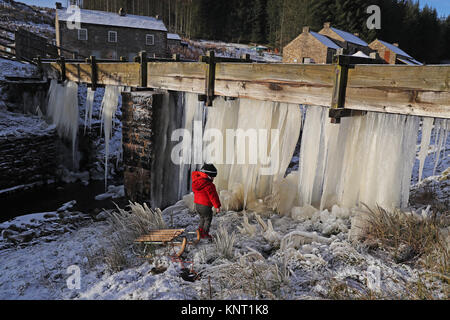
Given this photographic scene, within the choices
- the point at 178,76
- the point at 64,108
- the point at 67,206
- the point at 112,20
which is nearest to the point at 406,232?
the point at 178,76

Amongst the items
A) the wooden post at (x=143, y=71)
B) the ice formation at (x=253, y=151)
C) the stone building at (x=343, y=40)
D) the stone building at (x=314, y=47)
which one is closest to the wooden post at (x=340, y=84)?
the ice formation at (x=253, y=151)

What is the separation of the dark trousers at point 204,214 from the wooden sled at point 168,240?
0.15m

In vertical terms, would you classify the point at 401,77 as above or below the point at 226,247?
above

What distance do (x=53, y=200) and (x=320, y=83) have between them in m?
8.95

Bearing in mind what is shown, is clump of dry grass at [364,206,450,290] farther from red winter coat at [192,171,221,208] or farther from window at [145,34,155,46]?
window at [145,34,155,46]

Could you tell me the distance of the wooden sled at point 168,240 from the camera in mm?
4840

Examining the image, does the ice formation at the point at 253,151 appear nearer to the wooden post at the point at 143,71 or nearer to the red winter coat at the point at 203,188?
the red winter coat at the point at 203,188

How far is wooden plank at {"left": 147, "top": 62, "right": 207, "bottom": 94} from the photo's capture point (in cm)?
639

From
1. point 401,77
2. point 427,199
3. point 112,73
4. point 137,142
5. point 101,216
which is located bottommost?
point 101,216

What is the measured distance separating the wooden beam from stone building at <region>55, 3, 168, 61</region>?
999 inches

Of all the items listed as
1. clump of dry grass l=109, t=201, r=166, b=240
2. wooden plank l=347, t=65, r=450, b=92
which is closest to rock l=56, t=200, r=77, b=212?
clump of dry grass l=109, t=201, r=166, b=240

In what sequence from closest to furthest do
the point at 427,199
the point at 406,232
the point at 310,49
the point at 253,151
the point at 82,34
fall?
the point at 406,232, the point at 253,151, the point at 427,199, the point at 82,34, the point at 310,49

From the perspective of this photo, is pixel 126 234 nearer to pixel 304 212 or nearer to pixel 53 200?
pixel 304 212

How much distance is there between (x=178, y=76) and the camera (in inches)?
267
